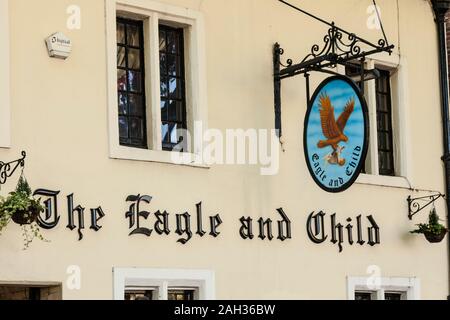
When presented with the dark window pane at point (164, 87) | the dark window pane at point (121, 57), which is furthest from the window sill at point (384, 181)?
the dark window pane at point (121, 57)

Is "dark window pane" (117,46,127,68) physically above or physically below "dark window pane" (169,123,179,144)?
above

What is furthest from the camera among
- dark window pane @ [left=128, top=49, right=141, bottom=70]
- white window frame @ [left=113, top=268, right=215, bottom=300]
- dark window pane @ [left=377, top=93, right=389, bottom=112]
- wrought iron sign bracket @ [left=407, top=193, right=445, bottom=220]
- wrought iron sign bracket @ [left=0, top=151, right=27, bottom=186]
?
dark window pane @ [left=377, top=93, right=389, bottom=112]

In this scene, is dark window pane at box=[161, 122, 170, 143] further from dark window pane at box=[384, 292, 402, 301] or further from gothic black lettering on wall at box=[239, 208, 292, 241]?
dark window pane at box=[384, 292, 402, 301]

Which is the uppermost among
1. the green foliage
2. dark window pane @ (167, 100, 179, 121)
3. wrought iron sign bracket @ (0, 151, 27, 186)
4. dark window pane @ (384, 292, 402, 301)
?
dark window pane @ (167, 100, 179, 121)

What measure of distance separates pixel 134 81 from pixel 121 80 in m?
0.19

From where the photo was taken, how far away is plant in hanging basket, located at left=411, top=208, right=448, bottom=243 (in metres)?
17.2

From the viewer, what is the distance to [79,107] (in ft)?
45.9

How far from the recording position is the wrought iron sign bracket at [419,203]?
57.5ft

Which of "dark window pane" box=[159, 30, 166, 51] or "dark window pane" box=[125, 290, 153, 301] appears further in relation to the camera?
"dark window pane" box=[159, 30, 166, 51]

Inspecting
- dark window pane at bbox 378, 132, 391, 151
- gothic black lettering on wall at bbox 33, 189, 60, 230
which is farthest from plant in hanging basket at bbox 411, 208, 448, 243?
gothic black lettering on wall at bbox 33, 189, 60, 230

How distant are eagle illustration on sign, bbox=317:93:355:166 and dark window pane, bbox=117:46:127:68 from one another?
7.57 ft

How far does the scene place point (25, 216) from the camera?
41.9 feet

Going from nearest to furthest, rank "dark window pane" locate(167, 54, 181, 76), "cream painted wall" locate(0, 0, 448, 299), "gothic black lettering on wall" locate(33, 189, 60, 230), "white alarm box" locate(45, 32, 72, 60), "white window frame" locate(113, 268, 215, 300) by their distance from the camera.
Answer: "gothic black lettering on wall" locate(33, 189, 60, 230) < "cream painted wall" locate(0, 0, 448, 299) < "white alarm box" locate(45, 32, 72, 60) < "white window frame" locate(113, 268, 215, 300) < "dark window pane" locate(167, 54, 181, 76)

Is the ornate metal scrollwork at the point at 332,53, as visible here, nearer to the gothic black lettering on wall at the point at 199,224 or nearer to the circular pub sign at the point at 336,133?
the circular pub sign at the point at 336,133
